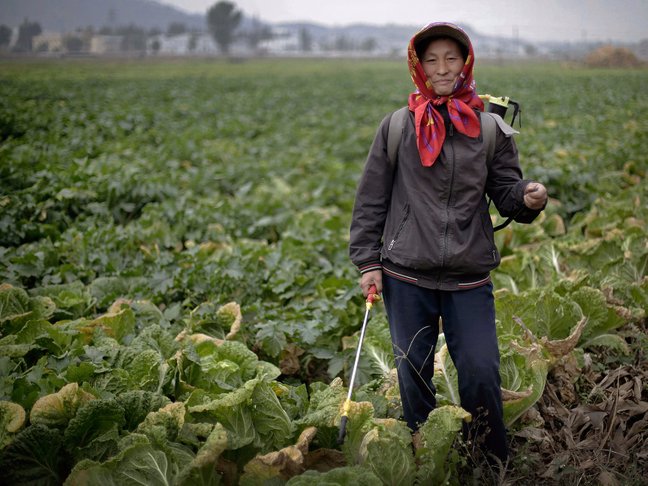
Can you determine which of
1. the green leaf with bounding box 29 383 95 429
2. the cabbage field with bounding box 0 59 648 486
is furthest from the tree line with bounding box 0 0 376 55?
the green leaf with bounding box 29 383 95 429

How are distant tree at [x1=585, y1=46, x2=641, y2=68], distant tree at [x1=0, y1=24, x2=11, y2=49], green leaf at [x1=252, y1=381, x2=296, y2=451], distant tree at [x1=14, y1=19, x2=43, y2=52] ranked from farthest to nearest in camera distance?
distant tree at [x1=585, y1=46, x2=641, y2=68], distant tree at [x1=14, y1=19, x2=43, y2=52], distant tree at [x1=0, y1=24, x2=11, y2=49], green leaf at [x1=252, y1=381, x2=296, y2=451]

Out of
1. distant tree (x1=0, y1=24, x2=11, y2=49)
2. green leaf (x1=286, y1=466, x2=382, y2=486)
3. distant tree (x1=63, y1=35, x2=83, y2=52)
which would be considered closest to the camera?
Answer: green leaf (x1=286, y1=466, x2=382, y2=486)

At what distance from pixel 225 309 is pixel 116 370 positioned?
110cm

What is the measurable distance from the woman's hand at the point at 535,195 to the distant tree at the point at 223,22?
91.0 metres

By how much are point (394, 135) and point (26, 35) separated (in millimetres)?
45681

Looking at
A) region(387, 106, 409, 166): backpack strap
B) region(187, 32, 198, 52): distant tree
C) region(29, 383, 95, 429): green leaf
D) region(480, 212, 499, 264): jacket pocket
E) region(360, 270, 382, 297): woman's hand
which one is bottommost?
region(29, 383, 95, 429): green leaf

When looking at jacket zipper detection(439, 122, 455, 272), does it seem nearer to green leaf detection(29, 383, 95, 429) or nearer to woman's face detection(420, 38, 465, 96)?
woman's face detection(420, 38, 465, 96)

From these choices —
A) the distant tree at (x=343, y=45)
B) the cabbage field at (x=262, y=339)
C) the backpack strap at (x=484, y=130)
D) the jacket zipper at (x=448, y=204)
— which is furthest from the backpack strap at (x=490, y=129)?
the distant tree at (x=343, y=45)

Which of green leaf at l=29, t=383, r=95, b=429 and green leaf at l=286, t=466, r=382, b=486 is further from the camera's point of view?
green leaf at l=29, t=383, r=95, b=429

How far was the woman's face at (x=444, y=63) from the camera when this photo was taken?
8.27 feet

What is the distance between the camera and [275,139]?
1227cm

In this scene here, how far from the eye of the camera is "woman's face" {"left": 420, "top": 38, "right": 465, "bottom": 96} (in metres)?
2.52

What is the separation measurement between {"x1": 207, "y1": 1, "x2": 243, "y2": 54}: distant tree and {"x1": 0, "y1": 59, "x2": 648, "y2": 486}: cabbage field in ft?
285

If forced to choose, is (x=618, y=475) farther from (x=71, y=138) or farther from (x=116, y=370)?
(x=71, y=138)
